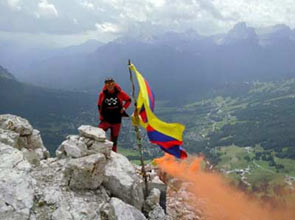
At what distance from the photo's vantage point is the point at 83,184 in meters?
12.2

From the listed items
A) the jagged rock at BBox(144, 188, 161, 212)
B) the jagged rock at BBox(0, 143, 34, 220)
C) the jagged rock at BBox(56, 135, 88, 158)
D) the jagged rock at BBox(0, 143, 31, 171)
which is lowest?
the jagged rock at BBox(144, 188, 161, 212)

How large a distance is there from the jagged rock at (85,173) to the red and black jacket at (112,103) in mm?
4209

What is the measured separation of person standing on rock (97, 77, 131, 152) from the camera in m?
16.2

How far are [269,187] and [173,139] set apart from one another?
152364mm

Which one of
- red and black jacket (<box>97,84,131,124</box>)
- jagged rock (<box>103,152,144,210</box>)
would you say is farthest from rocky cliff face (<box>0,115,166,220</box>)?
red and black jacket (<box>97,84,131,124</box>)

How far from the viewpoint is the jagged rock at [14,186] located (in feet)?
32.4

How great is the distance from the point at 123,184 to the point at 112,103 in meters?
4.76

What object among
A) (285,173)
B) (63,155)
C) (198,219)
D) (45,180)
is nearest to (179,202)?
(198,219)

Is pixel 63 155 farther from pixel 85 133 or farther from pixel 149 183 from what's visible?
pixel 149 183

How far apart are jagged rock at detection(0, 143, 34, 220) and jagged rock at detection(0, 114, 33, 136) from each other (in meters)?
2.37

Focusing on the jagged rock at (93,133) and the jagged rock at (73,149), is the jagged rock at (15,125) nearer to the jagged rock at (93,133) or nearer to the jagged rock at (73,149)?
the jagged rock at (73,149)

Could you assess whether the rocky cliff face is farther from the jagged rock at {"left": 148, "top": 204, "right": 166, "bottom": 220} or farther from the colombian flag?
the colombian flag

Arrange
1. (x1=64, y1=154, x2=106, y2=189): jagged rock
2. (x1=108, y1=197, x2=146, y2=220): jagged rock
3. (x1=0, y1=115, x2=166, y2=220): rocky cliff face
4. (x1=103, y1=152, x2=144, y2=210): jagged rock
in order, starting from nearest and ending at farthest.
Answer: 1. (x1=0, y1=115, x2=166, y2=220): rocky cliff face
2. (x1=108, y1=197, x2=146, y2=220): jagged rock
3. (x1=64, y1=154, x2=106, y2=189): jagged rock
4. (x1=103, y1=152, x2=144, y2=210): jagged rock

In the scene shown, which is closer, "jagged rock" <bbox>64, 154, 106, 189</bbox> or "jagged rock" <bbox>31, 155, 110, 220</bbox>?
"jagged rock" <bbox>31, 155, 110, 220</bbox>
